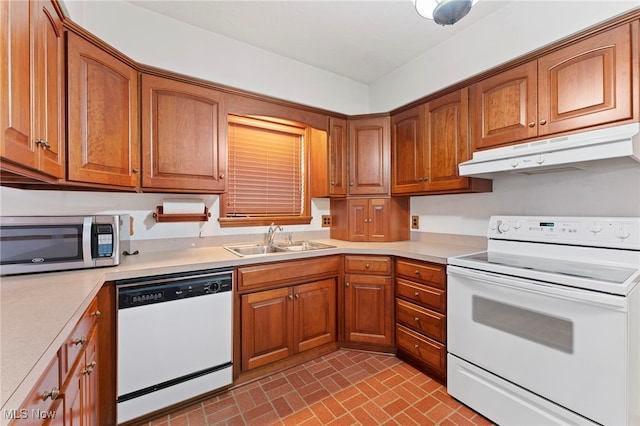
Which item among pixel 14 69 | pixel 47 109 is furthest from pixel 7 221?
pixel 14 69

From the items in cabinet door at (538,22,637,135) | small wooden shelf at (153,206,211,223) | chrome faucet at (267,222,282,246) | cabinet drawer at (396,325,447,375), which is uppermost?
cabinet door at (538,22,637,135)

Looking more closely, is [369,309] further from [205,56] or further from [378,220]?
[205,56]

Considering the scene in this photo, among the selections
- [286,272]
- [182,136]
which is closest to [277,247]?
[286,272]

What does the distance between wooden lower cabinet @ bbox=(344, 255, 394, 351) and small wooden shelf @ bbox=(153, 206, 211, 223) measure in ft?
4.03

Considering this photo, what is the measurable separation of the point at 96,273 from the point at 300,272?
48.6 inches

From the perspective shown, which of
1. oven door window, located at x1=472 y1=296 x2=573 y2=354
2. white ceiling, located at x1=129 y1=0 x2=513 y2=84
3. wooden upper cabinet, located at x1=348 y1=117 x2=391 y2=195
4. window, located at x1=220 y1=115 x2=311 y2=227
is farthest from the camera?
wooden upper cabinet, located at x1=348 y1=117 x2=391 y2=195

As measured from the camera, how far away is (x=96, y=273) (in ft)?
4.71

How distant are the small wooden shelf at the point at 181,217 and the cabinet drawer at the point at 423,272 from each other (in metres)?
1.61

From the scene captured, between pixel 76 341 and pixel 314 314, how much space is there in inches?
59.5

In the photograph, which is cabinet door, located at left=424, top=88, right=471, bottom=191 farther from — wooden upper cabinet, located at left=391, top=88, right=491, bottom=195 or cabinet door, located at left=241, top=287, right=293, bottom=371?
cabinet door, located at left=241, top=287, right=293, bottom=371

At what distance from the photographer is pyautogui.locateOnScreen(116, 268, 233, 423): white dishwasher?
1.48 metres

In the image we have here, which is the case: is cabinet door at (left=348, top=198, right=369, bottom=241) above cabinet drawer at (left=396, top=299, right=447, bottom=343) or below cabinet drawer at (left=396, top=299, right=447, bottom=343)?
above

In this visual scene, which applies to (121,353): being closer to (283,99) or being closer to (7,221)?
(7,221)

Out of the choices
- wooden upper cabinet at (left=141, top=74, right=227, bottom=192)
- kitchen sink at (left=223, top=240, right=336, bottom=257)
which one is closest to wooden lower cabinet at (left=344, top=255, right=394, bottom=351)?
kitchen sink at (left=223, top=240, right=336, bottom=257)
